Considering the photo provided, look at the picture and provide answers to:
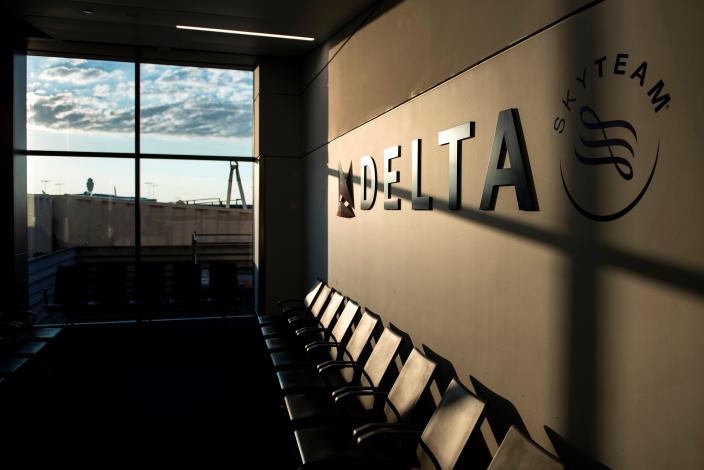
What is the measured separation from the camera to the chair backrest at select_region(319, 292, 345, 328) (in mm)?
5113

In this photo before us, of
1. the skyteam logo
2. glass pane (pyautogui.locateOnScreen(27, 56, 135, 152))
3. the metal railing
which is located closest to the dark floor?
the metal railing

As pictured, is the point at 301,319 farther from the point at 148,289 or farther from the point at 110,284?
the point at 110,284

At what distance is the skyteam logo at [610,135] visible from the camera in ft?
6.02

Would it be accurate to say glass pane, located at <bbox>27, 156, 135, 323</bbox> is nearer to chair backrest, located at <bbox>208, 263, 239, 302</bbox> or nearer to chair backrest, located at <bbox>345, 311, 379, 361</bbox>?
chair backrest, located at <bbox>208, 263, 239, 302</bbox>

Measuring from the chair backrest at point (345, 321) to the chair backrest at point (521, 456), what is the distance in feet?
8.21

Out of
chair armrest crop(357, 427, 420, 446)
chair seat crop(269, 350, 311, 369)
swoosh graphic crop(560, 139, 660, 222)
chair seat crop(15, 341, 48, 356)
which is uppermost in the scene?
swoosh graphic crop(560, 139, 660, 222)

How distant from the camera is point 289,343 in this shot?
5129mm

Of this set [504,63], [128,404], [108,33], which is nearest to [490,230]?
[504,63]

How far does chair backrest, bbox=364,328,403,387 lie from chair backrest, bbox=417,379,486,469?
30.2 inches

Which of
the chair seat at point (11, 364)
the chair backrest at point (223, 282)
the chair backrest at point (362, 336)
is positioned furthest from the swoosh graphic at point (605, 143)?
the chair backrest at point (223, 282)

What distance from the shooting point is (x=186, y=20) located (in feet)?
19.6

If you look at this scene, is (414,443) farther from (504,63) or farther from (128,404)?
(128,404)

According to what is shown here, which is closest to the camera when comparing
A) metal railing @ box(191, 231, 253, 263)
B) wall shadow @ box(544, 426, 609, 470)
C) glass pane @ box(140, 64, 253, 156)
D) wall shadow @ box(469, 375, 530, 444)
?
wall shadow @ box(544, 426, 609, 470)

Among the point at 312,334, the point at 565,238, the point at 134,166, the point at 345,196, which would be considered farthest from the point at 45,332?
the point at 565,238
